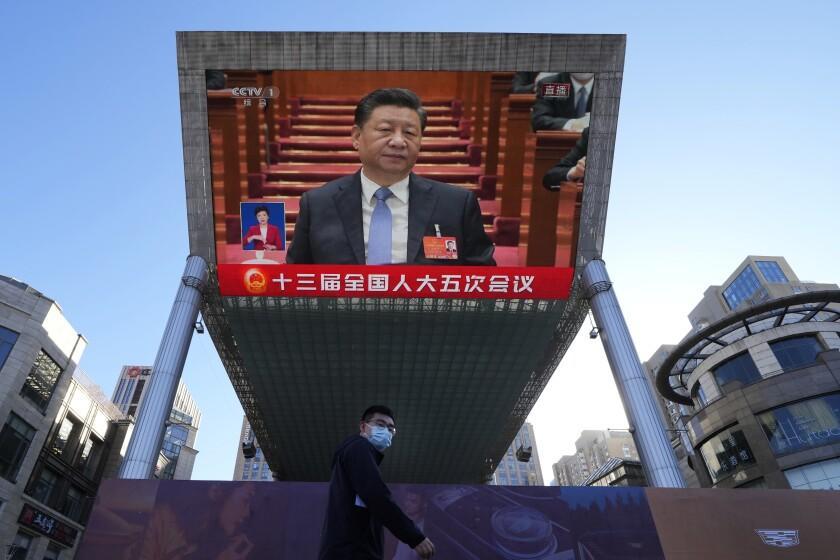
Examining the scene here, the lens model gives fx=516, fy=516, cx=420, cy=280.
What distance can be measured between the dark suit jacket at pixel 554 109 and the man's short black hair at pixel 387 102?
4318 mm

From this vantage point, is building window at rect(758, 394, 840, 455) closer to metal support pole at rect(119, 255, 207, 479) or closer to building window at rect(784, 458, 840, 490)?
building window at rect(784, 458, 840, 490)

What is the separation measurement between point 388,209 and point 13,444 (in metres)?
21.1

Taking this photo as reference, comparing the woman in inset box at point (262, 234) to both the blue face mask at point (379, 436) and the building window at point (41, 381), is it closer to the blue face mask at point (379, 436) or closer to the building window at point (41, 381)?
the building window at point (41, 381)

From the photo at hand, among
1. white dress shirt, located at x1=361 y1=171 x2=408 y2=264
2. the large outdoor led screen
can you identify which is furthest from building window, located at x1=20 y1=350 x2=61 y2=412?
white dress shirt, located at x1=361 y1=171 x2=408 y2=264

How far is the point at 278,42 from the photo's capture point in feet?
62.8

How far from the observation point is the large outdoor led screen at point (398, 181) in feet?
63.0

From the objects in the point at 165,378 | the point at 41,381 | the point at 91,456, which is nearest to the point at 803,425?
the point at 165,378

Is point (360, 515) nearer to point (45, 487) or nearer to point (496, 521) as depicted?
point (496, 521)

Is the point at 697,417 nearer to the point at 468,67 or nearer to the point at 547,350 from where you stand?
the point at 547,350

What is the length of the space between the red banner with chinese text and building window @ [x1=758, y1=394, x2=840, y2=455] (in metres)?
18.9

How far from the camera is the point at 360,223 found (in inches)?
754

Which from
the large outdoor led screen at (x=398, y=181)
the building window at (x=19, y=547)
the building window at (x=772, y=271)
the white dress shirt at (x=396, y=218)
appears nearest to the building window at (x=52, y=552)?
the building window at (x=19, y=547)

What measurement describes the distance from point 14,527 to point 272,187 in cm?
1977

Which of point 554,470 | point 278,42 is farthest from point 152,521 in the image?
point 554,470
